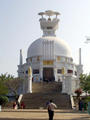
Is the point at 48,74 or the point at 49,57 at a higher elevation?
the point at 49,57

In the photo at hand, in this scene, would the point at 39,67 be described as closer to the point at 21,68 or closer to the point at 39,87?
the point at 21,68

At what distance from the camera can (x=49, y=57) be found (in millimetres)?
74188

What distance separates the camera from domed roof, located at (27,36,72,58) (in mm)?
77294

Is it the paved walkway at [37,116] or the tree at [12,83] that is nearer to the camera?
the paved walkway at [37,116]

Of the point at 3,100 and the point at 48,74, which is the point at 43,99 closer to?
the point at 3,100

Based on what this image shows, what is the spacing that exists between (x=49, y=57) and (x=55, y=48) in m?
4.28

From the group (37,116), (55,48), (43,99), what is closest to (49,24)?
(55,48)

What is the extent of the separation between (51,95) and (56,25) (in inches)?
1357

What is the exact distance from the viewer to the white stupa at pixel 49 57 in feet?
239

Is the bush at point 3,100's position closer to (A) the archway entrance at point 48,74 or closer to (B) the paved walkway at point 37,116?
(B) the paved walkway at point 37,116

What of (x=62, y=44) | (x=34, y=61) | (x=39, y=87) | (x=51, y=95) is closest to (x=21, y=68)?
(x=34, y=61)

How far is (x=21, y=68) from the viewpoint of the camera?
259 feet

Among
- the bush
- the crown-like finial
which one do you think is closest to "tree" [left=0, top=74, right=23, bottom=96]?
the bush

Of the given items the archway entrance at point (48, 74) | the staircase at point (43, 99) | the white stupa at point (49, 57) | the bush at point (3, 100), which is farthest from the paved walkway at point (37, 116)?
the archway entrance at point (48, 74)
